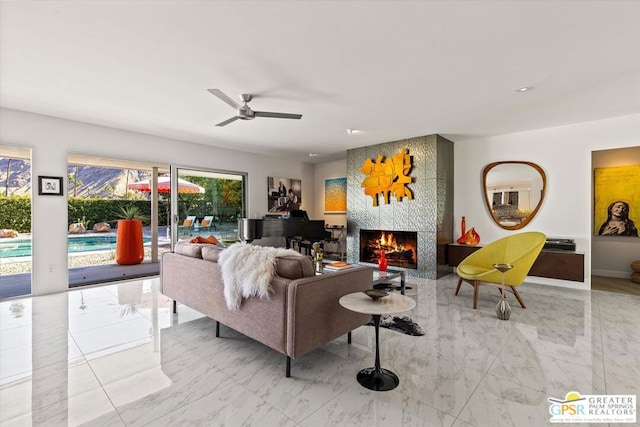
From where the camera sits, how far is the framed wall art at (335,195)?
7.75 m

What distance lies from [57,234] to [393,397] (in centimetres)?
516

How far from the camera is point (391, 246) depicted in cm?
618

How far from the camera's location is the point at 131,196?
6766mm

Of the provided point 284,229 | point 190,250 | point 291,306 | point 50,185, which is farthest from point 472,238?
point 50,185

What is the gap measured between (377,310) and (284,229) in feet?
15.4

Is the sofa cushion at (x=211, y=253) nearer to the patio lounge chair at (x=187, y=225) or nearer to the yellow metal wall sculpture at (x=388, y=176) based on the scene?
the patio lounge chair at (x=187, y=225)

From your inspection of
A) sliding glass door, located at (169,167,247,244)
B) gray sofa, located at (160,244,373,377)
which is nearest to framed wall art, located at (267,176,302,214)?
sliding glass door, located at (169,167,247,244)

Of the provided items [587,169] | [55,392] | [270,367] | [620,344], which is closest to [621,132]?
[587,169]

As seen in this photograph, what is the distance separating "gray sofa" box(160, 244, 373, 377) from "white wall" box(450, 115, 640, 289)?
402 cm

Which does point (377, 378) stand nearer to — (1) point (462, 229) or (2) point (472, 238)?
(2) point (472, 238)

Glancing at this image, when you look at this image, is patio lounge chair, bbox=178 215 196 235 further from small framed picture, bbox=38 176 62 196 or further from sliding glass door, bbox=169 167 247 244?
small framed picture, bbox=38 176 62 196

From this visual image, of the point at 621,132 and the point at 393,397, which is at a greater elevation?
the point at 621,132

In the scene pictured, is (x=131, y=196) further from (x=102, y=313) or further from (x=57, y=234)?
(x=102, y=313)

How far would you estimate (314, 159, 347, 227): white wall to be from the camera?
7.86m
